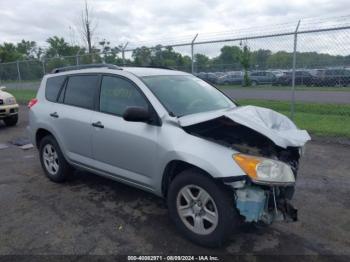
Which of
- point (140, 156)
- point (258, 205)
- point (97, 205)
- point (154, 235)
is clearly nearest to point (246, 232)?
point (258, 205)

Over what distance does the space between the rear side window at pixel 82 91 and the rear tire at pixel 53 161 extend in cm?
72

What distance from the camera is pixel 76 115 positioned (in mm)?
4473

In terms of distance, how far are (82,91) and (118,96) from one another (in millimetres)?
800

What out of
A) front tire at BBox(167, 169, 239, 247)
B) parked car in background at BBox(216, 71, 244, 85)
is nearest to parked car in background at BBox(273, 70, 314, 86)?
parked car in background at BBox(216, 71, 244, 85)

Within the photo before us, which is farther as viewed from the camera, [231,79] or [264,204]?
[231,79]

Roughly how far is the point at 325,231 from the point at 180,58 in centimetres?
863

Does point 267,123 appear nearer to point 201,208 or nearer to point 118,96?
point 201,208

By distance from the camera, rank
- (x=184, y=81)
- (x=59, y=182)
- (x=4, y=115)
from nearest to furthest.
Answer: (x=184, y=81) → (x=59, y=182) → (x=4, y=115)

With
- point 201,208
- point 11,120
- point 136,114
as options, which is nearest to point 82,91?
point 136,114

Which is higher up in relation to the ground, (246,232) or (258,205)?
(258,205)

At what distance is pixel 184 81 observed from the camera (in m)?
4.38

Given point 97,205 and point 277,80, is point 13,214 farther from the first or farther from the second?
point 277,80

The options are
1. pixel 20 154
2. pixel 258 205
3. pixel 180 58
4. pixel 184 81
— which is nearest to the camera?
pixel 258 205

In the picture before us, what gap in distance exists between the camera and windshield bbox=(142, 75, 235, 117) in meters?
3.74
